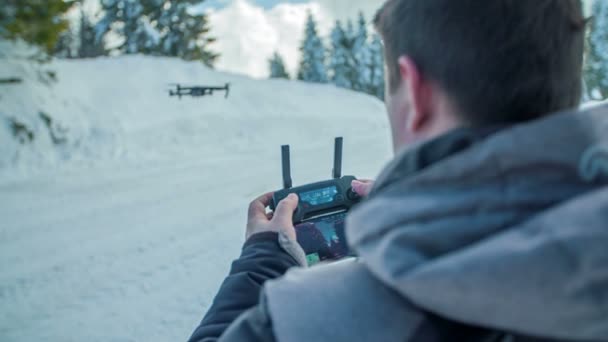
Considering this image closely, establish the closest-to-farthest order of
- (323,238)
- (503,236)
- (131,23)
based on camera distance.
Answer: (503,236), (323,238), (131,23)

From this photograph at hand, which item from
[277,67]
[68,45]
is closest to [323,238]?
[68,45]

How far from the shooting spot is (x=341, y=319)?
0.74 m

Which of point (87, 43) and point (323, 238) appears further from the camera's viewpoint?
point (87, 43)

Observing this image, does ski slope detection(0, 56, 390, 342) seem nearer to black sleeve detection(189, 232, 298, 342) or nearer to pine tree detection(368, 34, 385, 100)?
black sleeve detection(189, 232, 298, 342)

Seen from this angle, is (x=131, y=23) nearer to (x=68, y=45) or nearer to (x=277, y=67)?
(x=68, y=45)

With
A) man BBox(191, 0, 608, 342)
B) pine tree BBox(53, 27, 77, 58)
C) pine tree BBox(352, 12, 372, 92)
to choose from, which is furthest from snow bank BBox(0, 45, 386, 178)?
pine tree BBox(352, 12, 372, 92)

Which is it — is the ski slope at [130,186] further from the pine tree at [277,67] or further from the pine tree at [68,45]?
the pine tree at [277,67]

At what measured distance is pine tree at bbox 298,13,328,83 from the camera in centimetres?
3453

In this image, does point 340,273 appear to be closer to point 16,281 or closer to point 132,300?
point 132,300

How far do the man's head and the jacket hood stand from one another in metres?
0.10

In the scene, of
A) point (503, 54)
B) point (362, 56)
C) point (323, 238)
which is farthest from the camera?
point (362, 56)

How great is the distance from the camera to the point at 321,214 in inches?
66.7

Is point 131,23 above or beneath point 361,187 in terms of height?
above

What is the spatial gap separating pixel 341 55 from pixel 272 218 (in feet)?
114
